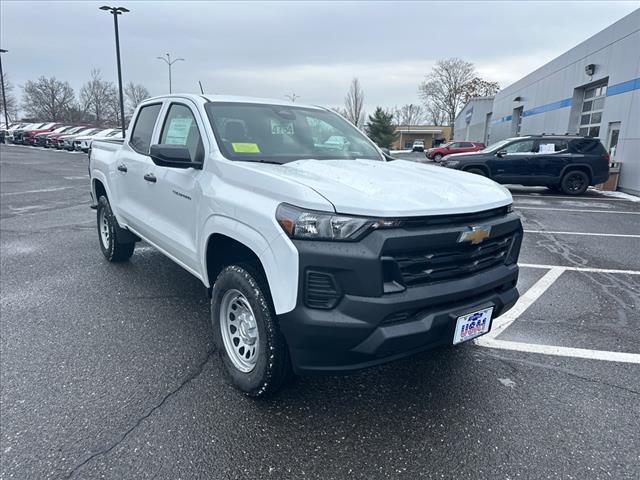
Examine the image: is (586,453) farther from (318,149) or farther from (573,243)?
(573,243)

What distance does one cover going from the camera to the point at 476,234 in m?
2.52

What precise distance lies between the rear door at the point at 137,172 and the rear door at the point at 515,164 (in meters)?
11.5

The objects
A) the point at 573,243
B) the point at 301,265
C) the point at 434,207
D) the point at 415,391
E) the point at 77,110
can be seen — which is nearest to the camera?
the point at 301,265

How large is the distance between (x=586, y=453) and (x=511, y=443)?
A: 38 centimetres

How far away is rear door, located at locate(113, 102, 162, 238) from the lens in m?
4.19

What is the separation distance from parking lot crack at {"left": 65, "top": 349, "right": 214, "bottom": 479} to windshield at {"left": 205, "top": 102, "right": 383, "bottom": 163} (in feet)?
4.98

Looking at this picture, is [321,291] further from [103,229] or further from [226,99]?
[103,229]

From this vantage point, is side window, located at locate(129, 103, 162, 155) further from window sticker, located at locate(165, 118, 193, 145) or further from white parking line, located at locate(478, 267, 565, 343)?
white parking line, located at locate(478, 267, 565, 343)

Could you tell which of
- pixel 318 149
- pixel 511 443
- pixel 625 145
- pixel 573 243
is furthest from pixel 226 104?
pixel 625 145

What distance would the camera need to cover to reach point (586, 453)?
241 centimetres

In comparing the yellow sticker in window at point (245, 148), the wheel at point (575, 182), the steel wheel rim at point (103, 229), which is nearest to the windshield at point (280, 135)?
the yellow sticker in window at point (245, 148)

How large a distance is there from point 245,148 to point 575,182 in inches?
510

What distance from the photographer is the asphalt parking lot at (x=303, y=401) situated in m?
2.33

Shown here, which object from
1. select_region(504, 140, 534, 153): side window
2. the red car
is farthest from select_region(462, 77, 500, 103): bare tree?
select_region(504, 140, 534, 153): side window
